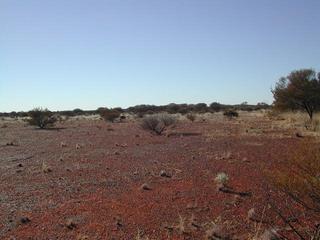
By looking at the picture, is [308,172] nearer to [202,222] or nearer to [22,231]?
[202,222]

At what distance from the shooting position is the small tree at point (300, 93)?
130ft

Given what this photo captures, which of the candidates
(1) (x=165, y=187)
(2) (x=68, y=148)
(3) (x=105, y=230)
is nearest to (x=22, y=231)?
(3) (x=105, y=230)

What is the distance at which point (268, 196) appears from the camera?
41.3ft

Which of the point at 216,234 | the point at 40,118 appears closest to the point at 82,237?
the point at 216,234

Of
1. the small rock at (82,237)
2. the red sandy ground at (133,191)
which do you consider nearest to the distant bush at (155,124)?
the red sandy ground at (133,191)

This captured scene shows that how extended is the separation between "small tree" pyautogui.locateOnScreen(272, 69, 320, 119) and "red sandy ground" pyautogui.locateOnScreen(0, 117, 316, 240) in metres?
15.7

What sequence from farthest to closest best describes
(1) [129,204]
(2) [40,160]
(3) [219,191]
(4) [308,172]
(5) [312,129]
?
(5) [312,129]
(2) [40,160]
(3) [219,191]
(1) [129,204]
(4) [308,172]

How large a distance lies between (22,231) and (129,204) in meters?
3.24

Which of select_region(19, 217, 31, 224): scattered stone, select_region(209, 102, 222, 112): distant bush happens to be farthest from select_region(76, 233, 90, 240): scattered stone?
select_region(209, 102, 222, 112): distant bush

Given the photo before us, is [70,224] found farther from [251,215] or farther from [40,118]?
[40,118]

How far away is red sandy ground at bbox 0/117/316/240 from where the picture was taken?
10.4 meters

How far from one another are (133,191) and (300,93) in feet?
96.7

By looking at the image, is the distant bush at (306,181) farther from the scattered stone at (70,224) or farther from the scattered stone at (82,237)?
the scattered stone at (70,224)

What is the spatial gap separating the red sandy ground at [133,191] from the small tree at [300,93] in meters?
15.7
